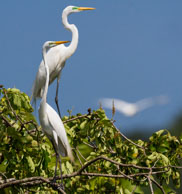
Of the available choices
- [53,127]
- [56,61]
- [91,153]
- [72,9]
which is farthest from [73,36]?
[91,153]

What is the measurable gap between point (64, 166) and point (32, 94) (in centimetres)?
220

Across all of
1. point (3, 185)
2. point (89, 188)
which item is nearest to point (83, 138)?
point (89, 188)

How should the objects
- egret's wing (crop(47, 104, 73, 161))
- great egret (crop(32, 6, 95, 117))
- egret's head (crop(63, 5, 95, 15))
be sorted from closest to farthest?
egret's wing (crop(47, 104, 73, 161)), great egret (crop(32, 6, 95, 117)), egret's head (crop(63, 5, 95, 15))

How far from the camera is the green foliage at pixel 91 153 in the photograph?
3.71 meters

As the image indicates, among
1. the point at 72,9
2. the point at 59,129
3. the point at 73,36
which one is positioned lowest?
the point at 59,129

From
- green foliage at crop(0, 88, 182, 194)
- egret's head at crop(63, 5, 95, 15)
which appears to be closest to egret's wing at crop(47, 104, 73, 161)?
green foliage at crop(0, 88, 182, 194)

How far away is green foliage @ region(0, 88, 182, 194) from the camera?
3.71 m

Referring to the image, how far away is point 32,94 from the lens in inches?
255

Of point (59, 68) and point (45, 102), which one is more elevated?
point (59, 68)

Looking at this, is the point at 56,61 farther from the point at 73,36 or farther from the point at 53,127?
the point at 53,127

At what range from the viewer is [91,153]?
14.2 ft

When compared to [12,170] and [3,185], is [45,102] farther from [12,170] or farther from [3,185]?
[3,185]

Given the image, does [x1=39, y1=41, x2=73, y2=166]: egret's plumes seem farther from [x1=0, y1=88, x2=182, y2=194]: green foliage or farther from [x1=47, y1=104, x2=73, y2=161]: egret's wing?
[x1=0, y1=88, x2=182, y2=194]: green foliage

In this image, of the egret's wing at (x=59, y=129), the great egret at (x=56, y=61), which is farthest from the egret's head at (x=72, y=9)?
the egret's wing at (x=59, y=129)
